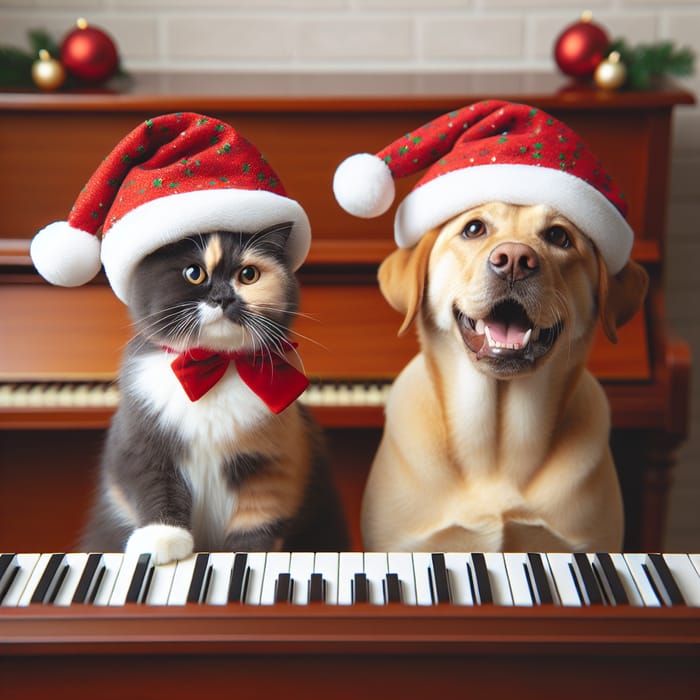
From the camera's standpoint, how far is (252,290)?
37.3 inches

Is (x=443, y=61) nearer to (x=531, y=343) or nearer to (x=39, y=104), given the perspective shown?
(x=39, y=104)

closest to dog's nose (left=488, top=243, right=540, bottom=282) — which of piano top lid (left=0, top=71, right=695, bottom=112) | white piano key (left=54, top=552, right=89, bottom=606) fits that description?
white piano key (left=54, top=552, right=89, bottom=606)

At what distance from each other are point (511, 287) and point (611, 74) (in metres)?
0.89

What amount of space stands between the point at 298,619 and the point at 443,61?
1.65 m

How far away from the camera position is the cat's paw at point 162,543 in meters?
0.95

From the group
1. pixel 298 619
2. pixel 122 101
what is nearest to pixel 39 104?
pixel 122 101

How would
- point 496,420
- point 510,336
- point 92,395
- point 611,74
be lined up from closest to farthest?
point 510,336
point 496,420
point 92,395
point 611,74

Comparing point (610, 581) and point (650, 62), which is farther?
point (650, 62)

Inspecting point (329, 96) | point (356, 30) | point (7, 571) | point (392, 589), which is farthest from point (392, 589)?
point (356, 30)

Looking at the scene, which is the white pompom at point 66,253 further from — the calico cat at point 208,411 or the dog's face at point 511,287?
the dog's face at point 511,287

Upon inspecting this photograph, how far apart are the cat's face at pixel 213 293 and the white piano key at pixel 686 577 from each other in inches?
20.3

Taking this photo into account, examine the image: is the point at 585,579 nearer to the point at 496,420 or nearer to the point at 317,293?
the point at 496,420

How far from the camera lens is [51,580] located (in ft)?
3.10

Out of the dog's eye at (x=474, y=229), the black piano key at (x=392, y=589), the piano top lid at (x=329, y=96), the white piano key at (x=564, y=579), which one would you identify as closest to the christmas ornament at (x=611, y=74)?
the piano top lid at (x=329, y=96)
